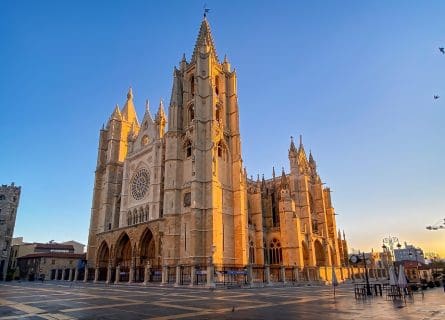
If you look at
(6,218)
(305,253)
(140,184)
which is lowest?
(305,253)

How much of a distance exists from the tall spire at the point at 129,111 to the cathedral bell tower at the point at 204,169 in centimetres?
1866

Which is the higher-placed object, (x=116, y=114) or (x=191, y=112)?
(x=116, y=114)

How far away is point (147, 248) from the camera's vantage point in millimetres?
41844

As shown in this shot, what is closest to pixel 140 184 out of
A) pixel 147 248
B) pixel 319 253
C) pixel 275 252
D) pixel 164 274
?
pixel 147 248

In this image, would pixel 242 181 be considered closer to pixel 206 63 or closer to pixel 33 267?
pixel 206 63

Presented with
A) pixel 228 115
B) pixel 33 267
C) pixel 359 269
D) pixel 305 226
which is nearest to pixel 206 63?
pixel 228 115

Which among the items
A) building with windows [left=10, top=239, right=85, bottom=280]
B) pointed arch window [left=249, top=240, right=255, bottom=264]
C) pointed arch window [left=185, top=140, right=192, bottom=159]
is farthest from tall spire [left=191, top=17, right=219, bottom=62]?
building with windows [left=10, top=239, right=85, bottom=280]

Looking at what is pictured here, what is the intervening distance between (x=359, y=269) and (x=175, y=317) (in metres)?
55.0

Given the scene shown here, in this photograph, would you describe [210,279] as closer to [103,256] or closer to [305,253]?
[305,253]

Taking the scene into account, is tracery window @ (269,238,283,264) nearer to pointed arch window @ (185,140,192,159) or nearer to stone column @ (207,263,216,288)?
pointed arch window @ (185,140,192,159)

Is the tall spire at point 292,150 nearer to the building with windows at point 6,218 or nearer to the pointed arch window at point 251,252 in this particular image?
the pointed arch window at point 251,252

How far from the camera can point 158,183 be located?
43719 mm

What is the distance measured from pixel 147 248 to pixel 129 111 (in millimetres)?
30666

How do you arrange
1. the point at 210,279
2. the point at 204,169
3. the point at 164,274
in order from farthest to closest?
1. the point at 204,169
2. the point at 164,274
3. the point at 210,279
